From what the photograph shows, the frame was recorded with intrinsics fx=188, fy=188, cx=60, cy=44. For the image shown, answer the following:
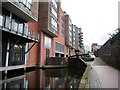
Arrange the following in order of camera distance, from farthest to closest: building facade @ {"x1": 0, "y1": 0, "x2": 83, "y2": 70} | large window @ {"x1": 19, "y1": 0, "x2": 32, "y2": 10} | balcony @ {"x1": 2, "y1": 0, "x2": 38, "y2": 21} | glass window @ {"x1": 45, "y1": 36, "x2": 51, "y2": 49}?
glass window @ {"x1": 45, "y1": 36, "x2": 51, "y2": 49}
large window @ {"x1": 19, "y1": 0, "x2": 32, "y2": 10}
building facade @ {"x1": 0, "y1": 0, "x2": 83, "y2": 70}
balcony @ {"x1": 2, "y1": 0, "x2": 38, "y2": 21}

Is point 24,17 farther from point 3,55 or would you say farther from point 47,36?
point 47,36

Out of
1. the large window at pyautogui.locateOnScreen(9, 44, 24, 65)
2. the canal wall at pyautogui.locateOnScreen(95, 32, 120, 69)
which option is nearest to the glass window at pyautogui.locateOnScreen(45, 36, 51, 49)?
the large window at pyautogui.locateOnScreen(9, 44, 24, 65)

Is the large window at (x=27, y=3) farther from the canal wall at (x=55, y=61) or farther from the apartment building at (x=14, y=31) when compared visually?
the canal wall at (x=55, y=61)

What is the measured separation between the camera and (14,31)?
1753 centimetres

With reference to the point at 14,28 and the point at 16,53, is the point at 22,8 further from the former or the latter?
the point at 16,53

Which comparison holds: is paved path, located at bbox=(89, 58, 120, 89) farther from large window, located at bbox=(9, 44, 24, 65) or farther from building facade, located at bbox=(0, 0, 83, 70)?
large window, located at bbox=(9, 44, 24, 65)

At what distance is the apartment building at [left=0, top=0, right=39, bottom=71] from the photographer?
17.1m

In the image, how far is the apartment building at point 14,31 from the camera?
1706cm

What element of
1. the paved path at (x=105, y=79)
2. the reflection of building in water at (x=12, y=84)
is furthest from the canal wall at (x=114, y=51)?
the reflection of building in water at (x=12, y=84)

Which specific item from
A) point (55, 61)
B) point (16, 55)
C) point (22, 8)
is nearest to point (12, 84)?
point (16, 55)

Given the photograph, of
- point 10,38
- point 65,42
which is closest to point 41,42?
point 10,38

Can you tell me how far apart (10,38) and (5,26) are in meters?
3.55

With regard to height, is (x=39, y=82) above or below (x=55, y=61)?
below

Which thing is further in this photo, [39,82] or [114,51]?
[114,51]
